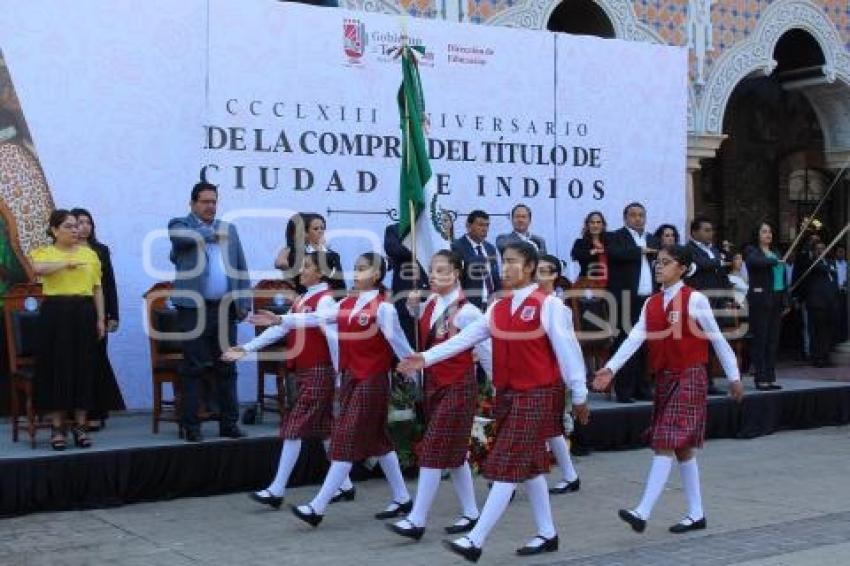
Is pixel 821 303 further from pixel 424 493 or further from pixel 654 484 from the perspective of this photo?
pixel 424 493

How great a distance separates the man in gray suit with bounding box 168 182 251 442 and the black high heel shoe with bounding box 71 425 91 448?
0.63 metres

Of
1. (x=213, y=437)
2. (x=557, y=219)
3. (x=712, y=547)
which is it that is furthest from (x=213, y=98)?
(x=712, y=547)

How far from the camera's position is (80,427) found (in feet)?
24.5

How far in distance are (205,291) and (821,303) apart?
988 cm

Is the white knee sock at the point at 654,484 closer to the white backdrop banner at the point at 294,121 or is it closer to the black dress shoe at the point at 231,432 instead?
the black dress shoe at the point at 231,432


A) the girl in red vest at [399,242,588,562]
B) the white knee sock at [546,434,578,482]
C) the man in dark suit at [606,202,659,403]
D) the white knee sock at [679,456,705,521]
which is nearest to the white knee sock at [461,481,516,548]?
the girl in red vest at [399,242,588,562]

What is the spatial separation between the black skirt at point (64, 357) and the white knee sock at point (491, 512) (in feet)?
9.83

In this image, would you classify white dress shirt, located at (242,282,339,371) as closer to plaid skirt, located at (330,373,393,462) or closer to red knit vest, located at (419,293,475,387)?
plaid skirt, located at (330,373,393,462)

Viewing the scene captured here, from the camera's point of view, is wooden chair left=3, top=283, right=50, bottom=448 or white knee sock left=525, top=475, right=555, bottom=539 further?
wooden chair left=3, top=283, right=50, bottom=448

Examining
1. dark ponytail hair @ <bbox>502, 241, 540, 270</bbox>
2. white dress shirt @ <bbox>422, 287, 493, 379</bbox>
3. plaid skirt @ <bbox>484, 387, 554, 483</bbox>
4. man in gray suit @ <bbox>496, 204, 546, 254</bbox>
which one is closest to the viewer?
plaid skirt @ <bbox>484, 387, 554, 483</bbox>

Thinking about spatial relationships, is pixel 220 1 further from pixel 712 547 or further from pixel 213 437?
pixel 712 547

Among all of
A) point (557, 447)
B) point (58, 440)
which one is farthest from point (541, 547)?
point (58, 440)

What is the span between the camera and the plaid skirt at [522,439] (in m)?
5.95

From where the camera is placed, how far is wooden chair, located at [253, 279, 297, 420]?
866cm
